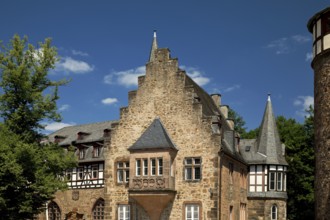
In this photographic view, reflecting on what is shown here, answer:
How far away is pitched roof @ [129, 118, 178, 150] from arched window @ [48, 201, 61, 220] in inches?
536

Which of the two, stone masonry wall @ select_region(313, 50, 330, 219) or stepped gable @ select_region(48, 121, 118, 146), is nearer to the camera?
stone masonry wall @ select_region(313, 50, 330, 219)

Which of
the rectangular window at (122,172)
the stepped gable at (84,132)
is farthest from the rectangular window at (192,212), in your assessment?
the stepped gable at (84,132)

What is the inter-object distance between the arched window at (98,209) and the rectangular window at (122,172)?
6080 mm

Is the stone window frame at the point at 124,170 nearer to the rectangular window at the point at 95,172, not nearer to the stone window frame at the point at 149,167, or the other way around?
the stone window frame at the point at 149,167

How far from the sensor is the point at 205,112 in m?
33.2

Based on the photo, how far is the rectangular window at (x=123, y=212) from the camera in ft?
108

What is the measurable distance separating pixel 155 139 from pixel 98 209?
10629 millimetres

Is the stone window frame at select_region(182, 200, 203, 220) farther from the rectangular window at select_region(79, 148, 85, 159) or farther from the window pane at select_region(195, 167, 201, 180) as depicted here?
the rectangular window at select_region(79, 148, 85, 159)

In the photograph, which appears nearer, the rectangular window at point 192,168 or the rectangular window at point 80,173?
the rectangular window at point 192,168

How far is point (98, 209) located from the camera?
3950 centimetres

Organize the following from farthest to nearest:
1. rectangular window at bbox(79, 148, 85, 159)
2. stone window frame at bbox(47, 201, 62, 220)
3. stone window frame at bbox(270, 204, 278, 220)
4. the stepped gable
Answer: the stepped gable, rectangular window at bbox(79, 148, 85, 159), stone window frame at bbox(47, 201, 62, 220), stone window frame at bbox(270, 204, 278, 220)

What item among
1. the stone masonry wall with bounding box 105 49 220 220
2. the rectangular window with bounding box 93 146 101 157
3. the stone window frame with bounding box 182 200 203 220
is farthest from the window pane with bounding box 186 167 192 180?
the rectangular window with bounding box 93 146 101 157

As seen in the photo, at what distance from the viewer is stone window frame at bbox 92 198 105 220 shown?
39250mm

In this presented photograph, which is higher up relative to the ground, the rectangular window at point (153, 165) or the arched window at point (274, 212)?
the rectangular window at point (153, 165)
